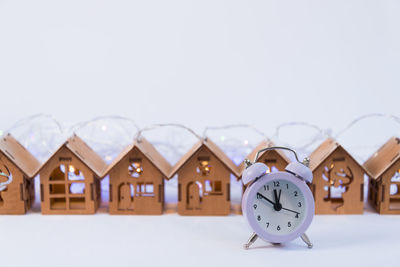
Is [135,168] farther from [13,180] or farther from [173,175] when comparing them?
[13,180]

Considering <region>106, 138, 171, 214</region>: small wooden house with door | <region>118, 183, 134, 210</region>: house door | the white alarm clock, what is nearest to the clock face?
the white alarm clock

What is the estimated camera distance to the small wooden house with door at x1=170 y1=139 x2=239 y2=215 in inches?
72.8

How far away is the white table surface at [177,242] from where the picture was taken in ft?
4.82

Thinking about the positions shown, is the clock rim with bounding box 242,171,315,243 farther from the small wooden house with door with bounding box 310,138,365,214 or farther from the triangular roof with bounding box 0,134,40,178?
the triangular roof with bounding box 0,134,40,178

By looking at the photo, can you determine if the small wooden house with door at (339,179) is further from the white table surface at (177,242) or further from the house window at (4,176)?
the house window at (4,176)

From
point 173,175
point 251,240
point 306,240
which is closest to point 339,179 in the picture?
point 306,240

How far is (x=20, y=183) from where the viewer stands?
6.17ft

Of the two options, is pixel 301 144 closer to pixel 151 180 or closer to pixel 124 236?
pixel 151 180

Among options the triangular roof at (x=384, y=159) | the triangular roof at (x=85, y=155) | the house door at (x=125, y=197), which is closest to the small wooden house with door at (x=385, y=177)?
the triangular roof at (x=384, y=159)

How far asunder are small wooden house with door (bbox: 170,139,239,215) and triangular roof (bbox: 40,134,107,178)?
1.01ft

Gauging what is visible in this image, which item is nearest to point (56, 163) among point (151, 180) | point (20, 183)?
point (20, 183)

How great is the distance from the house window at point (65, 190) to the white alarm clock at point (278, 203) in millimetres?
709

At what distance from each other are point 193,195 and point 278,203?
1.37 feet

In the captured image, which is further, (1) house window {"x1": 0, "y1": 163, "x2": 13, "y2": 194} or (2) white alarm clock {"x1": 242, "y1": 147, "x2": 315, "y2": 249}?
(1) house window {"x1": 0, "y1": 163, "x2": 13, "y2": 194}
